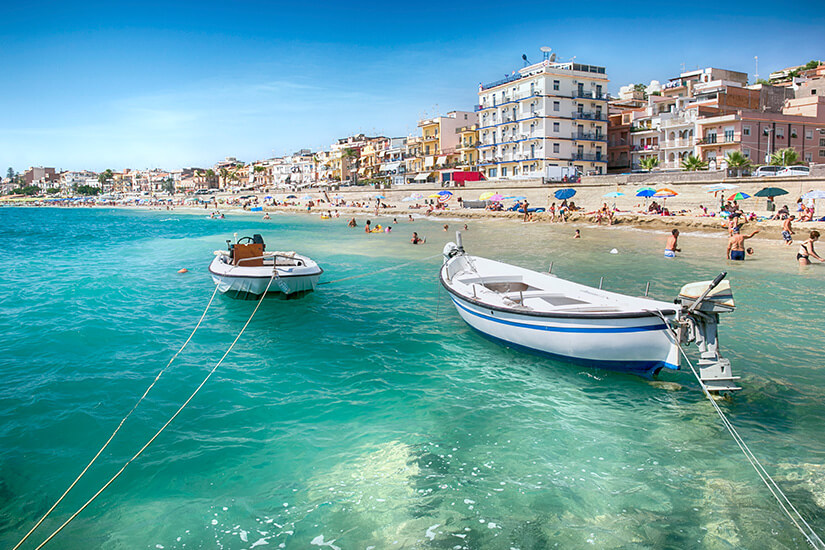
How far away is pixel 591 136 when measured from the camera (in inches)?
2591

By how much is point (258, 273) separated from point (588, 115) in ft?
196

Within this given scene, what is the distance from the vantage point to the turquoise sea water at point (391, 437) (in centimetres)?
599

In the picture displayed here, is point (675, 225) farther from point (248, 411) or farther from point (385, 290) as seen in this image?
point (248, 411)

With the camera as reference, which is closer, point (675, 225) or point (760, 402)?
point (760, 402)

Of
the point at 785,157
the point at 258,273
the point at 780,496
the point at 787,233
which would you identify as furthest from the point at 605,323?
the point at 785,157

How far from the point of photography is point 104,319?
15930 mm

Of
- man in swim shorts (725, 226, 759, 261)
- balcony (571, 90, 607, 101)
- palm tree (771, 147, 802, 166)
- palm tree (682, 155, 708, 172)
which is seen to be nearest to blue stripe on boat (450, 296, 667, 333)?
man in swim shorts (725, 226, 759, 261)

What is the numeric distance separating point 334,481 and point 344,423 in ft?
5.60

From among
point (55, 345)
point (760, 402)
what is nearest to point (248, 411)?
point (55, 345)

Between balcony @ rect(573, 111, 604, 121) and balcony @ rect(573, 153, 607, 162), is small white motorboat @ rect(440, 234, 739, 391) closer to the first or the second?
balcony @ rect(573, 153, 607, 162)

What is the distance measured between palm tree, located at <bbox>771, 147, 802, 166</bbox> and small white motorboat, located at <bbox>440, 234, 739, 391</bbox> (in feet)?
143

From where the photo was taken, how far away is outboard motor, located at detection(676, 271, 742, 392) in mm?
8195

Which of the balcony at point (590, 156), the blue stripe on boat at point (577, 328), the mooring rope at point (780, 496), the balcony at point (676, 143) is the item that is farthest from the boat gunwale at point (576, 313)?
the balcony at point (590, 156)

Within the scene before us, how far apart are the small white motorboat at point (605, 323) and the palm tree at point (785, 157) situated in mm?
43635
